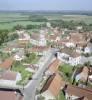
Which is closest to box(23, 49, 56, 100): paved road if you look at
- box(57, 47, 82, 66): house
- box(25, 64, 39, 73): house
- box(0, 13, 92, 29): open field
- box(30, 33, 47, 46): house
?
box(25, 64, 39, 73): house

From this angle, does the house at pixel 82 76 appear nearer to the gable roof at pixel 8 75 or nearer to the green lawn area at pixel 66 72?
the green lawn area at pixel 66 72

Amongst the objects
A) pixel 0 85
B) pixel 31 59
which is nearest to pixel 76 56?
pixel 31 59

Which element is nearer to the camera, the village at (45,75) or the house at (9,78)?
the village at (45,75)

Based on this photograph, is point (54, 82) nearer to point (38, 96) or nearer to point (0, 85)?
point (38, 96)

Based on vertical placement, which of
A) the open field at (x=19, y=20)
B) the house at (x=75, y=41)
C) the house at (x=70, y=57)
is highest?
the house at (x=70, y=57)

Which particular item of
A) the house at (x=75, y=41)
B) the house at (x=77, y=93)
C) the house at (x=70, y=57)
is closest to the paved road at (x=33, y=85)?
the house at (x=77, y=93)
